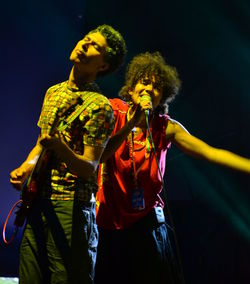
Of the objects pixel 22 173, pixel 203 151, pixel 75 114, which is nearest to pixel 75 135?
→ pixel 75 114

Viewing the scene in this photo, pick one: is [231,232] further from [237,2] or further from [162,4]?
[162,4]

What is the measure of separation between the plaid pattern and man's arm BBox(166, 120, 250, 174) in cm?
63

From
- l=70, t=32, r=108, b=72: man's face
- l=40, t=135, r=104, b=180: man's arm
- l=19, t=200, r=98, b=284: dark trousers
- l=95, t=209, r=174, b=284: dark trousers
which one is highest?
l=70, t=32, r=108, b=72: man's face

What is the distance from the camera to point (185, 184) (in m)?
3.24

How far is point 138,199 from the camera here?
178 centimetres

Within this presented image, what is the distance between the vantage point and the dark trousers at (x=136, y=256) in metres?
1.80

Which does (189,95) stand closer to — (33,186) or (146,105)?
(146,105)

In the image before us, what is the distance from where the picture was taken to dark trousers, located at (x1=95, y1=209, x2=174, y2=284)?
1.80 m

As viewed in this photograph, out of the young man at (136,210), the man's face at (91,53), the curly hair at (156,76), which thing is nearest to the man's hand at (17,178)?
the man's face at (91,53)

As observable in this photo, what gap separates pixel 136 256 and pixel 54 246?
660 millimetres

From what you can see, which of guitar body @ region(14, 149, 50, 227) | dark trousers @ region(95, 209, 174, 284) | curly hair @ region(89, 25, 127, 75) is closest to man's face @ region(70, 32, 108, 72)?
curly hair @ region(89, 25, 127, 75)

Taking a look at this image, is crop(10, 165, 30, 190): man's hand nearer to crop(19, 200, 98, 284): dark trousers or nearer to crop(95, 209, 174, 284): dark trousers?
crop(19, 200, 98, 284): dark trousers

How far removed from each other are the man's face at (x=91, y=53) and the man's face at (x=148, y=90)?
15.8 inches

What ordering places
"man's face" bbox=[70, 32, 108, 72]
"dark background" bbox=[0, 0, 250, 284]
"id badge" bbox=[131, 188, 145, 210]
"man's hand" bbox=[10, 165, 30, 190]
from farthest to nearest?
1. "dark background" bbox=[0, 0, 250, 284]
2. "id badge" bbox=[131, 188, 145, 210]
3. "man's face" bbox=[70, 32, 108, 72]
4. "man's hand" bbox=[10, 165, 30, 190]
